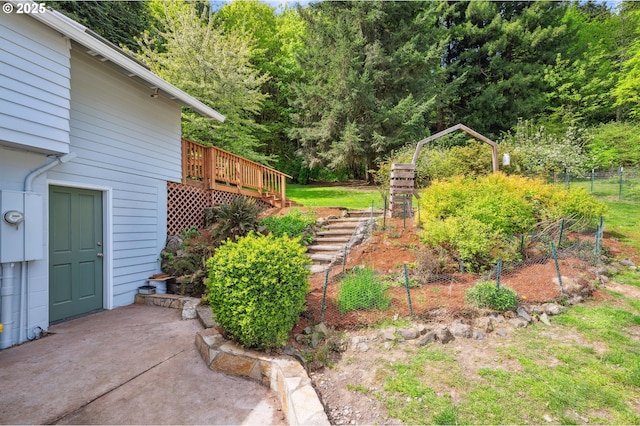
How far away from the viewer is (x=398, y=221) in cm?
721

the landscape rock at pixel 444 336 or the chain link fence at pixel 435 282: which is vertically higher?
the chain link fence at pixel 435 282

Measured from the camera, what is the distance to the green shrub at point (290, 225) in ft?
21.6

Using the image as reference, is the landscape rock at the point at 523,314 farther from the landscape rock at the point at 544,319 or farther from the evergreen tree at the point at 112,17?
the evergreen tree at the point at 112,17

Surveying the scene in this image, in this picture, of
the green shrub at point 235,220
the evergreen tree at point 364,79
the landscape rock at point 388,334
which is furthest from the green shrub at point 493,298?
the evergreen tree at point 364,79

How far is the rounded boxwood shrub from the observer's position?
296 cm

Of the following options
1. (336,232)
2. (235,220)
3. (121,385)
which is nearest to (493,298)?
(336,232)

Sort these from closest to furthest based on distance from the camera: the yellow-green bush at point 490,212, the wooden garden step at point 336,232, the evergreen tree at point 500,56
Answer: the yellow-green bush at point 490,212, the wooden garden step at point 336,232, the evergreen tree at point 500,56

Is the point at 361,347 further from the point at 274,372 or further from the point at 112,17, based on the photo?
the point at 112,17

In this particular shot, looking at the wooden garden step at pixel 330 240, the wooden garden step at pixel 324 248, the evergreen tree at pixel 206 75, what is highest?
the evergreen tree at pixel 206 75

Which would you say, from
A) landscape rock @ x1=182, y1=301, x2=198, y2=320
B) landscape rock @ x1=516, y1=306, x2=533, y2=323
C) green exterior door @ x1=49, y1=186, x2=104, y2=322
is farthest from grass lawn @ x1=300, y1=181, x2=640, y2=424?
green exterior door @ x1=49, y1=186, x2=104, y2=322

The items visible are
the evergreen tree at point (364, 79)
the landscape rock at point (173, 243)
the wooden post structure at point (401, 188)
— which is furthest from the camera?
the evergreen tree at point (364, 79)

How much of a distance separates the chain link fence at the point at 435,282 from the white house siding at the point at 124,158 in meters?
3.41

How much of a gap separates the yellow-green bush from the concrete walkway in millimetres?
3832

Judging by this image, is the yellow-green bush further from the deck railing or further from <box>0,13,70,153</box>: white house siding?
<box>0,13,70,153</box>: white house siding
